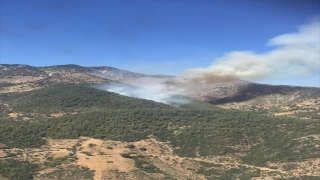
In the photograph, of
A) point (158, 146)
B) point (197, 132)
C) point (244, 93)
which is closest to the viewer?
point (158, 146)

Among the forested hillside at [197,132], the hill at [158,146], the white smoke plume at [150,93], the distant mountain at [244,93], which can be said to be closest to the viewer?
the hill at [158,146]

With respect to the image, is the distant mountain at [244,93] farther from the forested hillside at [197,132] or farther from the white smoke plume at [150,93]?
the forested hillside at [197,132]

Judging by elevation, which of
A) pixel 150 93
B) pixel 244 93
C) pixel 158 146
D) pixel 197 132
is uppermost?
pixel 244 93

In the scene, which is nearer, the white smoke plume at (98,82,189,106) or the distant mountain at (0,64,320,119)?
the distant mountain at (0,64,320,119)

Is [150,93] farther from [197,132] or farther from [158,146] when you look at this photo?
[158,146]

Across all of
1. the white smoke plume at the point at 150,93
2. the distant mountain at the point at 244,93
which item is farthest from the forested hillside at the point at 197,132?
the white smoke plume at the point at 150,93

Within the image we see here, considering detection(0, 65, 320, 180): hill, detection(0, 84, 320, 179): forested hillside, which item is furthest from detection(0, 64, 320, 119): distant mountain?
detection(0, 65, 320, 180): hill

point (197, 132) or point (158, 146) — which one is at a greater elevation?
point (197, 132)

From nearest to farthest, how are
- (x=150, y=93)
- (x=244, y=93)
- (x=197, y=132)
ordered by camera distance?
1. (x=197, y=132)
2. (x=244, y=93)
3. (x=150, y=93)

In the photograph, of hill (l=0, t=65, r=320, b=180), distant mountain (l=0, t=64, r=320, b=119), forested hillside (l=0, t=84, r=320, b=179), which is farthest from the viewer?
distant mountain (l=0, t=64, r=320, b=119)

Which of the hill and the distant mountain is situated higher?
the distant mountain

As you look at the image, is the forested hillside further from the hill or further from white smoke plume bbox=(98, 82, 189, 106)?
white smoke plume bbox=(98, 82, 189, 106)

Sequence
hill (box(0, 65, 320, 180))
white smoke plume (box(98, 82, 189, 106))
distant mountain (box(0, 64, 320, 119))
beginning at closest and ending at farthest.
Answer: hill (box(0, 65, 320, 180)) < distant mountain (box(0, 64, 320, 119)) < white smoke plume (box(98, 82, 189, 106))

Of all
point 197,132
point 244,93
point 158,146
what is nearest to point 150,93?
point 244,93
